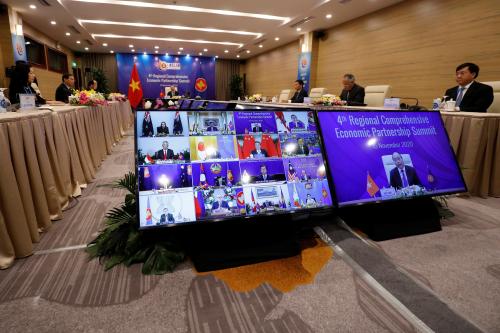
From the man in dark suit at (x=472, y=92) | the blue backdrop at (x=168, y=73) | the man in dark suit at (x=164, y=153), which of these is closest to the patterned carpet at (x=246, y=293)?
the man in dark suit at (x=164, y=153)

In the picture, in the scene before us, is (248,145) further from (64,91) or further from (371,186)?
(64,91)

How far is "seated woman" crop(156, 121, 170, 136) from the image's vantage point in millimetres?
1352

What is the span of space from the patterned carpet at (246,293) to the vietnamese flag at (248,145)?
1.92 feet

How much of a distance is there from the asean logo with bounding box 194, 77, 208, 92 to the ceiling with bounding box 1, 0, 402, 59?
3.23 metres

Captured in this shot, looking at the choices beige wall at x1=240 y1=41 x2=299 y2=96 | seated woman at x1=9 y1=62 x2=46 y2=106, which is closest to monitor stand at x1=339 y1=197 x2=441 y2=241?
seated woman at x1=9 y1=62 x2=46 y2=106

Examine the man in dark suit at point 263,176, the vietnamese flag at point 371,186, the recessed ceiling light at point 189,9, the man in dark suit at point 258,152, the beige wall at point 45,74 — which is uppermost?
the recessed ceiling light at point 189,9

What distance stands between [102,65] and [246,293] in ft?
52.3

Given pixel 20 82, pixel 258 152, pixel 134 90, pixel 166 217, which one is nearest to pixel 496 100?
pixel 258 152

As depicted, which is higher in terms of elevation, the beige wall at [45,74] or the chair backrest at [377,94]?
the beige wall at [45,74]

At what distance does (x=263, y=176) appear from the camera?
1.44 metres

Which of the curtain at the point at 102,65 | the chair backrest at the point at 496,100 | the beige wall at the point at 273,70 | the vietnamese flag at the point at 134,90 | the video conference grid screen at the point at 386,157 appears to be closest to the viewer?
the video conference grid screen at the point at 386,157

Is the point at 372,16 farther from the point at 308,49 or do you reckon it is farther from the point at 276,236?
the point at 276,236

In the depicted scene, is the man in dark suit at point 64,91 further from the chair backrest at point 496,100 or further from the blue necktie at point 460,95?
the chair backrest at point 496,100

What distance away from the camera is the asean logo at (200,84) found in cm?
1451
